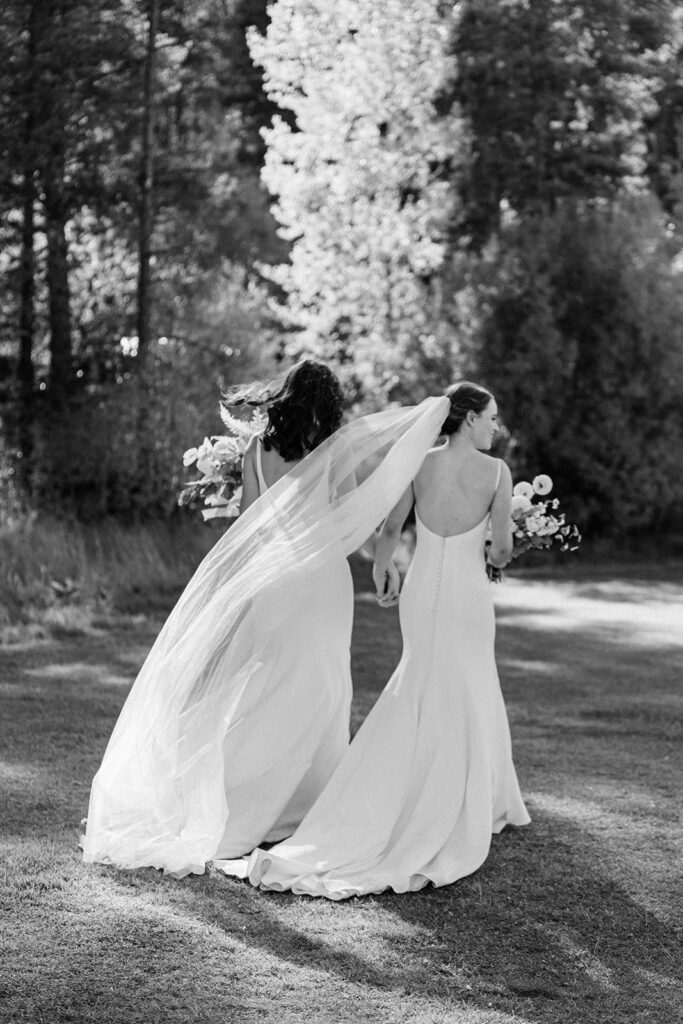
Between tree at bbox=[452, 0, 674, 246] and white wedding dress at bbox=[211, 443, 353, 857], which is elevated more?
tree at bbox=[452, 0, 674, 246]

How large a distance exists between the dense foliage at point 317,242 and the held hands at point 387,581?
34.3 ft

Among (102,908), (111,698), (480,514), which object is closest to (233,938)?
(102,908)

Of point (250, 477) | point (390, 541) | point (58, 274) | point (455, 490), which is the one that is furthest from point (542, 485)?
point (58, 274)

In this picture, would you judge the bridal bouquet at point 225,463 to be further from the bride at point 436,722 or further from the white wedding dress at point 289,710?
the bride at point 436,722

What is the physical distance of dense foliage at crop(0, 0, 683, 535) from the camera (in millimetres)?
15922

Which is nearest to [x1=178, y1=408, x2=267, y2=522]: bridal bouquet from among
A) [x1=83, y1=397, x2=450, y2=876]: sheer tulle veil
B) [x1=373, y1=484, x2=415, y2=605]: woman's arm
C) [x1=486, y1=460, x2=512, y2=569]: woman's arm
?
[x1=83, y1=397, x2=450, y2=876]: sheer tulle veil

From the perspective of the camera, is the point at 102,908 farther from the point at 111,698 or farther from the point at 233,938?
the point at 111,698

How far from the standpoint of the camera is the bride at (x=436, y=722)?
500 cm

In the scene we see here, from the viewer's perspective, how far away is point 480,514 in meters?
5.41

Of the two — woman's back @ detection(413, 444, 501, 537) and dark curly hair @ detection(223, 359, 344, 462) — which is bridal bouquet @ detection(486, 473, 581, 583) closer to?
woman's back @ detection(413, 444, 501, 537)

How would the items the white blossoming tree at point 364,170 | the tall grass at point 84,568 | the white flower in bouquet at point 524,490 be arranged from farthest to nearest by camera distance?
the white blossoming tree at point 364,170 < the tall grass at point 84,568 < the white flower in bouquet at point 524,490

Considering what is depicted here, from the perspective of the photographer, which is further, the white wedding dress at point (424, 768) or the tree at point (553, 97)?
the tree at point (553, 97)

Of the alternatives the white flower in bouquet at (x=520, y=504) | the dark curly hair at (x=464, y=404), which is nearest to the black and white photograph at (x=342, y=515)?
the dark curly hair at (x=464, y=404)

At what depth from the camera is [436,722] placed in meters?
5.23
